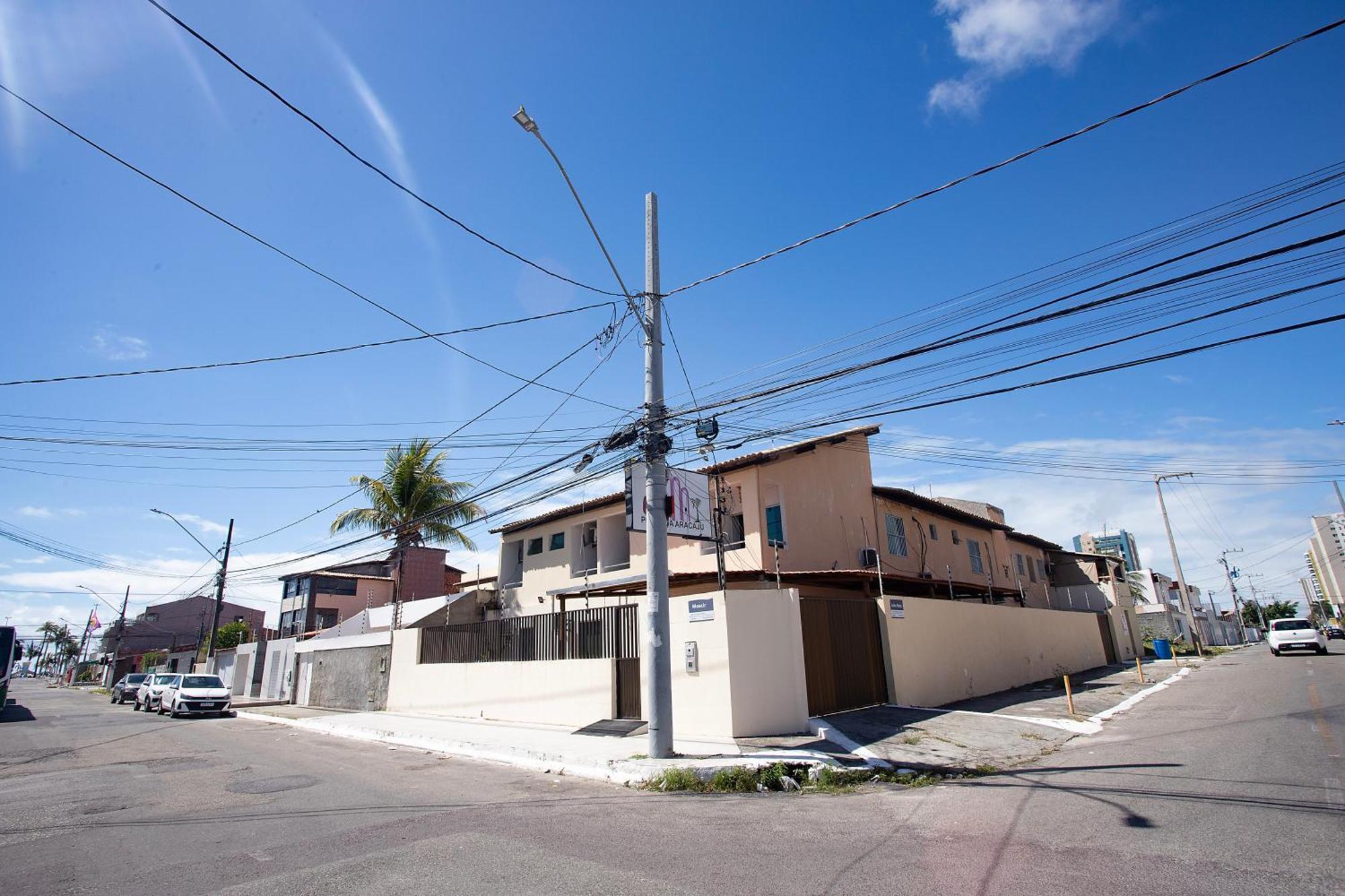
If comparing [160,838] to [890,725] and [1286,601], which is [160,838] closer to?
[890,725]

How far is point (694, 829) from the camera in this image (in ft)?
21.7

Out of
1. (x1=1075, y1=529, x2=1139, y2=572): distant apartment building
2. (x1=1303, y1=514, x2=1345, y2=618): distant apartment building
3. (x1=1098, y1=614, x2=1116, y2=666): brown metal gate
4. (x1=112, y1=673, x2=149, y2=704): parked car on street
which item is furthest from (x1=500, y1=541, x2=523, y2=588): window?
(x1=1075, y1=529, x2=1139, y2=572): distant apartment building

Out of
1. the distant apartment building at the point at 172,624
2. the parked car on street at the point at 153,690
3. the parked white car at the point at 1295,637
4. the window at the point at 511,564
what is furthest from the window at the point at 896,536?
the distant apartment building at the point at 172,624

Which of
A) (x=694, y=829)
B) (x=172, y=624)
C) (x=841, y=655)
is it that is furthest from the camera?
(x=172, y=624)

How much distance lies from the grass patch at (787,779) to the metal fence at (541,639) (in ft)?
18.3

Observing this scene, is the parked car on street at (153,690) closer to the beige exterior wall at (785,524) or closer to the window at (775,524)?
the beige exterior wall at (785,524)

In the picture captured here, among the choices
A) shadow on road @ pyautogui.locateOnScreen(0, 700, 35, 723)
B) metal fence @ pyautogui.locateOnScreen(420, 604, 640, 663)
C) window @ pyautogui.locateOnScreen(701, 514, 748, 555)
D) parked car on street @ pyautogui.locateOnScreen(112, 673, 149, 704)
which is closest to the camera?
metal fence @ pyautogui.locateOnScreen(420, 604, 640, 663)

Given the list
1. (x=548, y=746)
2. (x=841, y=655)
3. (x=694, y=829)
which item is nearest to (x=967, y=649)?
(x=841, y=655)

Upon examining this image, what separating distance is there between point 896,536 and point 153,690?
28.9 m

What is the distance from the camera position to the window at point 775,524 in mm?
19734

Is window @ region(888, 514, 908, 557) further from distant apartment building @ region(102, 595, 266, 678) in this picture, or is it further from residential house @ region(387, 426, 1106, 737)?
distant apartment building @ region(102, 595, 266, 678)

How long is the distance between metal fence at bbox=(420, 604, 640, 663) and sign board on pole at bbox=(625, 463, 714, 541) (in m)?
3.31

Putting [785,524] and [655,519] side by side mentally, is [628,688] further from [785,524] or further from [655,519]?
[785,524]

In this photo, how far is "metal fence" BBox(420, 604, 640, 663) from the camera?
14.7m
